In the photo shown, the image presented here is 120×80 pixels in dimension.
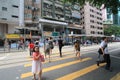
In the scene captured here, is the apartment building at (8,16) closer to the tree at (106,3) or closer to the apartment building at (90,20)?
the tree at (106,3)

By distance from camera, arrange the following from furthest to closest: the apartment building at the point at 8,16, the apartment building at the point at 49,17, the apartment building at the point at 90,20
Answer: the apartment building at the point at 90,20
the apartment building at the point at 49,17
the apartment building at the point at 8,16

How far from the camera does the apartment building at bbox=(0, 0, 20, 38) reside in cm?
5053

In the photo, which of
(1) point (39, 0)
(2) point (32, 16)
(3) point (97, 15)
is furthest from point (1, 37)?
(3) point (97, 15)

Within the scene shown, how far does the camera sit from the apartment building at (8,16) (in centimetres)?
5053

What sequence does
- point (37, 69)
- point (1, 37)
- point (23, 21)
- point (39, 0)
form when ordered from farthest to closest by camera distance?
point (39, 0)
point (23, 21)
point (1, 37)
point (37, 69)

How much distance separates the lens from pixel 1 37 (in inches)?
1937

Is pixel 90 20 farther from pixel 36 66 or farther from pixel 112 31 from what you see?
pixel 36 66

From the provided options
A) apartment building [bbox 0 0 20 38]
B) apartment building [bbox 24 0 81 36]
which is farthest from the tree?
apartment building [bbox 0 0 20 38]

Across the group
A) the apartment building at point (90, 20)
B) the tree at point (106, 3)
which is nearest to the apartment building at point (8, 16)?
the tree at point (106, 3)

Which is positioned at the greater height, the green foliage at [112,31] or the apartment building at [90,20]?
the apartment building at [90,20]

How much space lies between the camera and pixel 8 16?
52219mm

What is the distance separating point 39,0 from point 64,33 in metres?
15.1

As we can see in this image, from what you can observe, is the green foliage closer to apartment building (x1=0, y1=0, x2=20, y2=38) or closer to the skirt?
apartment building (x1=0, y1=0, x2=20, y2=38)

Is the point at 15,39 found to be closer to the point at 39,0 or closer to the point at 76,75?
the point at 39,0
